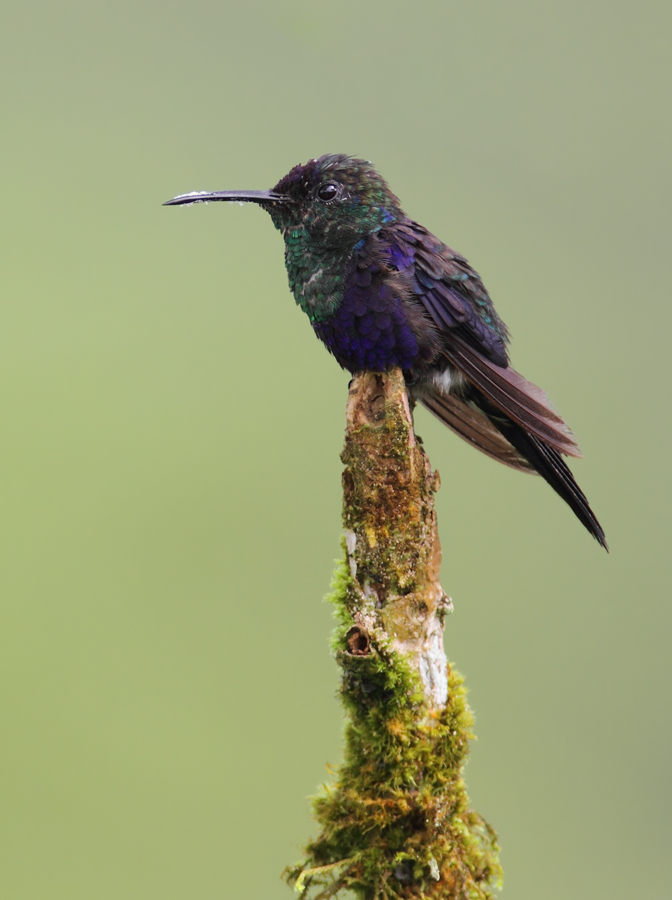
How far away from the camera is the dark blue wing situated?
3.06 meters

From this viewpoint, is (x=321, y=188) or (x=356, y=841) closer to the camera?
(x=356, y=841)

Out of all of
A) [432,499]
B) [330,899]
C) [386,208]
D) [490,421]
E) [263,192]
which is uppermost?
[263,192]

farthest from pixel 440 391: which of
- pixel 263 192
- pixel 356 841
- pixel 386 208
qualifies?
pixel 356 841

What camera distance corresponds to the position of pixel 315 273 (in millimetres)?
3176

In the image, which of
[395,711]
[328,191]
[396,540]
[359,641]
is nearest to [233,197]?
[328,191]

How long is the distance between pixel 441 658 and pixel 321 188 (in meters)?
1.75

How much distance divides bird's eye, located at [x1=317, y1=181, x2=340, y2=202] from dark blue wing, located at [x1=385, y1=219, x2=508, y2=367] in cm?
26

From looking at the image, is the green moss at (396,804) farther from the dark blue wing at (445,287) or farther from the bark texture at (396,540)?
the dark blue wing at (445,287)

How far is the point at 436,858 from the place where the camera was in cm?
233

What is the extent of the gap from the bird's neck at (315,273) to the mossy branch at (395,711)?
0.64 meters

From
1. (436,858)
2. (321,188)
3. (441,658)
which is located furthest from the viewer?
(321,188)

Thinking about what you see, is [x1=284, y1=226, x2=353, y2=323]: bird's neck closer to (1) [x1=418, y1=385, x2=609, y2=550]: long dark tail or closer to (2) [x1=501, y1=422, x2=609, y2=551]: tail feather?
(1) [x1=418, y1=385, x2=609, y2=550]: long dark tail

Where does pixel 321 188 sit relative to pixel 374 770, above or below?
above

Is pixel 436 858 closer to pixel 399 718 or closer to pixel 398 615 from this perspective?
pixel 399 718
